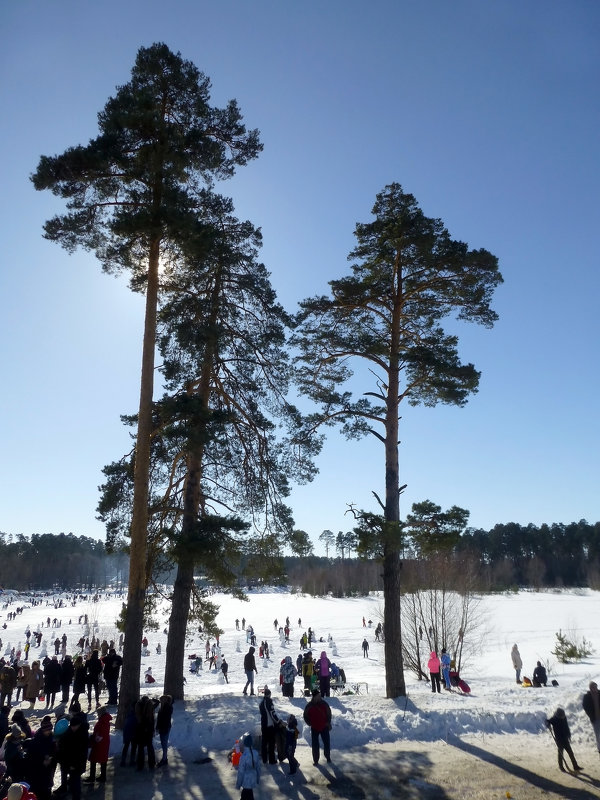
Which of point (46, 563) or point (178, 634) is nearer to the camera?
point (178, 634)

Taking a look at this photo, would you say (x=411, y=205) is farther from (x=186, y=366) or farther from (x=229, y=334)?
(x=186, y=366)

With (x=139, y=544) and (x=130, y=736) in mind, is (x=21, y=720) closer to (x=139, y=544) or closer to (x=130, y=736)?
(x=130, y=736)

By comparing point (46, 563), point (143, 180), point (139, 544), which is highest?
point (143, 180)

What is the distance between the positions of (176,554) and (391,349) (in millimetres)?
7680

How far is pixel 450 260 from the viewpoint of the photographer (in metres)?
14.3

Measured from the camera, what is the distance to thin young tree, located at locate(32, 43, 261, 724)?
39.7 ft

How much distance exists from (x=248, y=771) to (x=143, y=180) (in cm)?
1244

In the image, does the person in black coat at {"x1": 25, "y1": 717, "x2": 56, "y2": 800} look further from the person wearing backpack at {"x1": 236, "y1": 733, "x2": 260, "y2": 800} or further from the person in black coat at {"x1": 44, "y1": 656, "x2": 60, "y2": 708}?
the person in black coat at {"x1": 44, "y1": 656, "x2": 60, "y2": 708}

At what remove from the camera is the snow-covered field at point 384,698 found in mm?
11000

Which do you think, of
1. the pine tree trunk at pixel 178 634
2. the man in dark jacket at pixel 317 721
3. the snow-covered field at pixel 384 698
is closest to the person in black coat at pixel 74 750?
the snow-covered field at pixel 384 698

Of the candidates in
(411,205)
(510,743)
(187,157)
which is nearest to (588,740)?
(510,743)

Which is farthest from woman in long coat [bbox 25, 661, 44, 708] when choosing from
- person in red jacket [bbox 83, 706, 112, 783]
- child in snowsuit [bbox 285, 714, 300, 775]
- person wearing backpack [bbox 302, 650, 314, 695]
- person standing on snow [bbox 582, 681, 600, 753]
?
person standing on snow [bbox 582, 681, 600, 753]

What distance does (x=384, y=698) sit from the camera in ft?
43.4

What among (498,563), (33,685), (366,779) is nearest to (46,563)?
(498,563)
